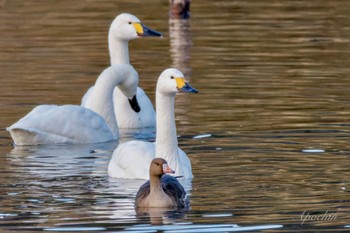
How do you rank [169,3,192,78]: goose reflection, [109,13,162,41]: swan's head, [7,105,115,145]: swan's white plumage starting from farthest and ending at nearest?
[169,3,192,78]: goose reflection, [109,13,162,41]: swan's head, [7,105,115,145]: swan's white plumage

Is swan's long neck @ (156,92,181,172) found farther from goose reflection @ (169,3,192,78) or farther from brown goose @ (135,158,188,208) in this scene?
goose reflection @ (169,3,192,78)

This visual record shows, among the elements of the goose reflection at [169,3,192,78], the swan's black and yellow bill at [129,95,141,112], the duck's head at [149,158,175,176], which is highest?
the duck's head at [149,158,175,176]

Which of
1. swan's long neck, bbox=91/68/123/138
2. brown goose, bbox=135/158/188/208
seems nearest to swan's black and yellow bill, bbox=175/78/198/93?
brown goose, bbox=135/158/188/208

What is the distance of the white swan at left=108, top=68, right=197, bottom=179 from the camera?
45.1 feet

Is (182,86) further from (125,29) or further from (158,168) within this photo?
(125,29)

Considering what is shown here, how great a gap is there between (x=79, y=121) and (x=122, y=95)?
1.84 metres

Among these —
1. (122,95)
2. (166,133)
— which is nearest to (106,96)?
(122,95)

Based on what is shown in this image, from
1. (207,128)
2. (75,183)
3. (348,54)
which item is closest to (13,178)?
(75,183)

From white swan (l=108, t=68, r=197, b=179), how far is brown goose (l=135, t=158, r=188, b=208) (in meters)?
1.26

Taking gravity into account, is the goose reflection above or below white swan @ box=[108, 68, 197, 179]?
below

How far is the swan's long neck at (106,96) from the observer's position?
17422 mm

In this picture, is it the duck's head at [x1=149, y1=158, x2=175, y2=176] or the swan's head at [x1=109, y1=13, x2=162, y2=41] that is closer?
the duck's head at [x1=149, y1=158, x2=175, y2=176]

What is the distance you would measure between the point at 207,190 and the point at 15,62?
32.7ft

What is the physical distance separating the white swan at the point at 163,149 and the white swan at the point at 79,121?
91.5 inches
